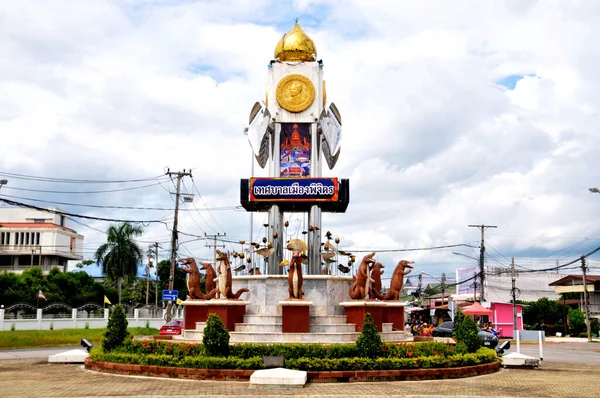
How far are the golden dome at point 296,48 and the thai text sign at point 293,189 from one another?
5.97 m

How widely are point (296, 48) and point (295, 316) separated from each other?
1404 centimetres

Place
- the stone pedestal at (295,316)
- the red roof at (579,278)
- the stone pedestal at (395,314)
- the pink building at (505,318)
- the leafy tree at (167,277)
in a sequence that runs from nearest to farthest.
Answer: the stone pedestal at (295,316), the stone pedestal at (395,314), the pink building at (505,318), the red roof at (579,278), the leafy tree at (167,277)

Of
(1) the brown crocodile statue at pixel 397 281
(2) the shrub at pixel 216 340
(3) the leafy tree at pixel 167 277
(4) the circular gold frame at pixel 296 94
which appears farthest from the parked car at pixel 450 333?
(3) the leafy tree at pixel 167 277

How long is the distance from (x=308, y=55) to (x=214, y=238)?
29812 mm

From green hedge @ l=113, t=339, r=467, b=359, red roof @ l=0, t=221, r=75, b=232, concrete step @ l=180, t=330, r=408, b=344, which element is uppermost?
red roof @ l=0, t=221, r=75, b=232

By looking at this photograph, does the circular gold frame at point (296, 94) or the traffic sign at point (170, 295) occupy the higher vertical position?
the circular gold frame at point (296, 94)

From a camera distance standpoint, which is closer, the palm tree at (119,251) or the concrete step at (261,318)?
the concrete step at (261,318)

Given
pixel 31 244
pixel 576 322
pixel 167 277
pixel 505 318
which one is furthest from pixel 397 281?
pixel 167 277

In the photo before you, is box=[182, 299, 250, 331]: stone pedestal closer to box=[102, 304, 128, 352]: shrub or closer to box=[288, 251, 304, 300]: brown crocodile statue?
box=[288, 251, 304, 300]: brown crocodile statue

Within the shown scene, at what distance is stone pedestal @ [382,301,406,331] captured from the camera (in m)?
19.7

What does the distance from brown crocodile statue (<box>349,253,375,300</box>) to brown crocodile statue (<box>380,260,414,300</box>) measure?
1.36 meters

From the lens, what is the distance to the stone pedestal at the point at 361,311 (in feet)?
60.3

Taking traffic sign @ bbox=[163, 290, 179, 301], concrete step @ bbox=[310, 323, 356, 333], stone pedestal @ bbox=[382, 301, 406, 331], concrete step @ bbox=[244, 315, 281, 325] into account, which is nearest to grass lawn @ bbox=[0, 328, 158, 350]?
traffic sign @ bbox=[163, 290, 179, 301]

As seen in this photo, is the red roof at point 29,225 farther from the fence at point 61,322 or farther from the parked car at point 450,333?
the parked car at point 450,333
